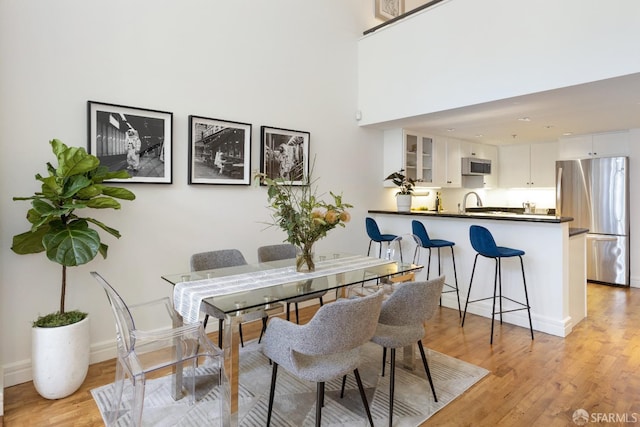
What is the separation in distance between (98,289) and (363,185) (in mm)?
3317

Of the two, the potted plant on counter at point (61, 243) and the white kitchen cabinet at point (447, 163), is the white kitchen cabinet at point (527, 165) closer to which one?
the white kitchen cabinet at point (447, 163)

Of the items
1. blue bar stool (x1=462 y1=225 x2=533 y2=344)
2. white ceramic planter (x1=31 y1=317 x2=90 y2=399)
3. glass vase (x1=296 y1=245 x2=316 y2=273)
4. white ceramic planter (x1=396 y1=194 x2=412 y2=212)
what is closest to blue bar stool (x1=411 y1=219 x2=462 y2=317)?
blue bar stool (x1=462 y1=225 x2=533 y2=344)

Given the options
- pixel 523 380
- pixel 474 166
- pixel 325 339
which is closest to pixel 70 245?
pixel 325 339

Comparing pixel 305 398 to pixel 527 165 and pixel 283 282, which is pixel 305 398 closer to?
pixel 283 282

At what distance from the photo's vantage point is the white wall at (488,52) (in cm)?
294

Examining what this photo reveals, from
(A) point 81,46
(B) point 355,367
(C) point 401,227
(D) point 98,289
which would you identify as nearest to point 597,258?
(C) point 401,227

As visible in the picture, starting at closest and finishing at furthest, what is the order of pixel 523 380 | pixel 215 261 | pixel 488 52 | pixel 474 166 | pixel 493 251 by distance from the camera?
pixel 523 380, pixel 215 261, pixel 493 251, pixel 488 52, pixel 474 166

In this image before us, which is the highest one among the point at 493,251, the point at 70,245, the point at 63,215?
the point at 63,215

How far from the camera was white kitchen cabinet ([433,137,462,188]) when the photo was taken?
574 cm

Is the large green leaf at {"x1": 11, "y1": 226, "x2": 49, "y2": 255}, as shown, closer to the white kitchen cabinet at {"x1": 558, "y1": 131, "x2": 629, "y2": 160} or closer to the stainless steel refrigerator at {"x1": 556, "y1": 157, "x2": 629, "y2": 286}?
the stainless steel refrigerator at {"x1": 556, "y1": 157, "x2": 629, "y2": 286}

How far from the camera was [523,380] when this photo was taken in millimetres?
2654

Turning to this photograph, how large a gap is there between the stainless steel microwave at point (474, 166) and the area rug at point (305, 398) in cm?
403

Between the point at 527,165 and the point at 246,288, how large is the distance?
621 cm

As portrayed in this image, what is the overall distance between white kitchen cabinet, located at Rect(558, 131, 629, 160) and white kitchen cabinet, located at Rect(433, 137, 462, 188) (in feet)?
5.32
